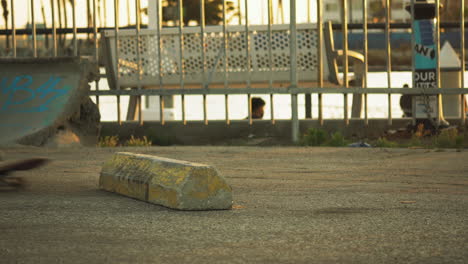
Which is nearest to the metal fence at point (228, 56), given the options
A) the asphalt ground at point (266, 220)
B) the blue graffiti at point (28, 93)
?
the blue graffiti at point (28, 93)

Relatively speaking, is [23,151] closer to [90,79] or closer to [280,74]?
[90,79]

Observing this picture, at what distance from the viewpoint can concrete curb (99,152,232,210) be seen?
5070 millimetres

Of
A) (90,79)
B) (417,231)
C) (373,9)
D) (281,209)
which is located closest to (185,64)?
(90,79)

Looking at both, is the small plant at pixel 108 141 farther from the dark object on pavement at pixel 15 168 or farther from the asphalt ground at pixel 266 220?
the dark object on pavement at pixel 15 168

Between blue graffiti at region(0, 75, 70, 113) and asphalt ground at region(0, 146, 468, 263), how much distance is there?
7.70ft

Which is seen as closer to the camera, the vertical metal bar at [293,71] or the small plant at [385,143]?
the small plant at [385,143]

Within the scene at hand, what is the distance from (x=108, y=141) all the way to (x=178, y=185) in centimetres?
591

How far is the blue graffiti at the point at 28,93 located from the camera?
33.2 feet

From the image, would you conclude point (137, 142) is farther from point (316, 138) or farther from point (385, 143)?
point (385, 143)

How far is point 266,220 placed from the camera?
4.71 metres

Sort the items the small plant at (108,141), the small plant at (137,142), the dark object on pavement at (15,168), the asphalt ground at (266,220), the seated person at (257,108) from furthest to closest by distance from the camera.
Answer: the seated person at (257,108) → the small plant at (108,141) → the small plant at (137,142) → the dark object on pavement at (15,168) → the asphalt ground at (266,220)

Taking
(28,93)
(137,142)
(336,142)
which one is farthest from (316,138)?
(28,93)

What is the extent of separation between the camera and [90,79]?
10391 mm

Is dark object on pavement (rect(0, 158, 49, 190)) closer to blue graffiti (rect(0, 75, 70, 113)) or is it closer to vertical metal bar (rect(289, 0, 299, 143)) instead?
blue graffiti (rect(0, 75, 70, 113))
